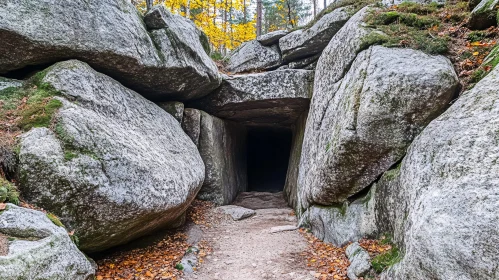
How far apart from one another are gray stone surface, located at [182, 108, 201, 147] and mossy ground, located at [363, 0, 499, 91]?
5799 mm

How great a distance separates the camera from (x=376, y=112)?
520 centimetres

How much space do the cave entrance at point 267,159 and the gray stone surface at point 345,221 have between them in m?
10.7

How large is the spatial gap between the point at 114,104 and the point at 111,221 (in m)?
2.64

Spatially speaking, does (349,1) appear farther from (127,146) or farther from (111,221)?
(111,221)

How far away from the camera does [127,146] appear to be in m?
5.43

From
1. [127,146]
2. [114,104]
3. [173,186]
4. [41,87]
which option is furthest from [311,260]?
[41,87]

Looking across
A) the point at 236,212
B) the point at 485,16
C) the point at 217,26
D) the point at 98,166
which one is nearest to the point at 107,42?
the point at 98,166

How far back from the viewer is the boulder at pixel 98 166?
169 inches

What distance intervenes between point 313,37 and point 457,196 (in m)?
8.75

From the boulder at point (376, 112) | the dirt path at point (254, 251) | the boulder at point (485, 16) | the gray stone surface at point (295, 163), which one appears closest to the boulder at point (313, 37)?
the gray stone surface at point (295, 163)

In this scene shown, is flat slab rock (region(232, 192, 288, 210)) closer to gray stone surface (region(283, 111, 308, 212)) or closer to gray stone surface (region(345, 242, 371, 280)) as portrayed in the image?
gray stone surface (region(283, 111, 308, 212))

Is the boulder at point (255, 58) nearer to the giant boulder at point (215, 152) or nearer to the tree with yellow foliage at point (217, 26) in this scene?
the giant boulder at point (215, 152)

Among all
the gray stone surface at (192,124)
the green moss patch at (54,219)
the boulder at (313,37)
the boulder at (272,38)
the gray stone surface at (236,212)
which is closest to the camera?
the green moss patch at (54,219)

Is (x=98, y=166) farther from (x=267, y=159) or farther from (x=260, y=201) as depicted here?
(x=267, y=159)
